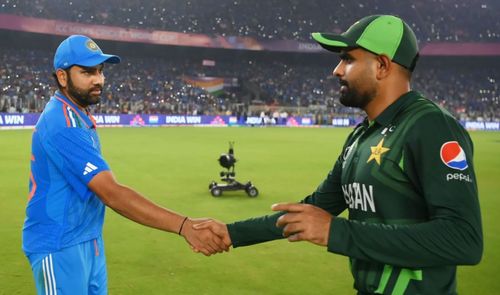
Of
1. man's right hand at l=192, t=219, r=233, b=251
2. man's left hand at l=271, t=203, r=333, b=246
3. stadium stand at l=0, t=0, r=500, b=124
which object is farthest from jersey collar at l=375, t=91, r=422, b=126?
stadium stand at l=0, t=0, r=500, b=124

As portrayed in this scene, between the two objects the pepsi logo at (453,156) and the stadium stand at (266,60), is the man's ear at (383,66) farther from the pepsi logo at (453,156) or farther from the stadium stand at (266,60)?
the stadium stand at (266,60)

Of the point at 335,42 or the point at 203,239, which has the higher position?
the point at 335,42

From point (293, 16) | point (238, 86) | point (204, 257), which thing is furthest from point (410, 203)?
point (293, 16)

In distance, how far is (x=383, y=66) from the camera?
7.72ft

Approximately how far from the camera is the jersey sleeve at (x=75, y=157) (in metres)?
3.30

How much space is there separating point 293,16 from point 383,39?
2427 inches

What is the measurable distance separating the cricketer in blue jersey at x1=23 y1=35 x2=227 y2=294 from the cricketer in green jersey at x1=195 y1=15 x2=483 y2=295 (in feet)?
3.90

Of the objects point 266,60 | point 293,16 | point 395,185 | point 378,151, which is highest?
point 293,16

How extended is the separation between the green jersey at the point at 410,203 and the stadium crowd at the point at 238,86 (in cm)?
4155

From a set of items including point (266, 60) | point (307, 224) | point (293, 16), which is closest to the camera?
point (307, 224)

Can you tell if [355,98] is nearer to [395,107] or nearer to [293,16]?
[395,107]

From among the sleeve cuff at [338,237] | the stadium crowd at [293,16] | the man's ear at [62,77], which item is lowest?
the sleeve cuff at [338,237]

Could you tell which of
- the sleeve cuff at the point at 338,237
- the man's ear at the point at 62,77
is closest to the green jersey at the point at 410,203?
the sleeve cuff at the point at 338,237

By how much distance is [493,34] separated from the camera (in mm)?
59500
